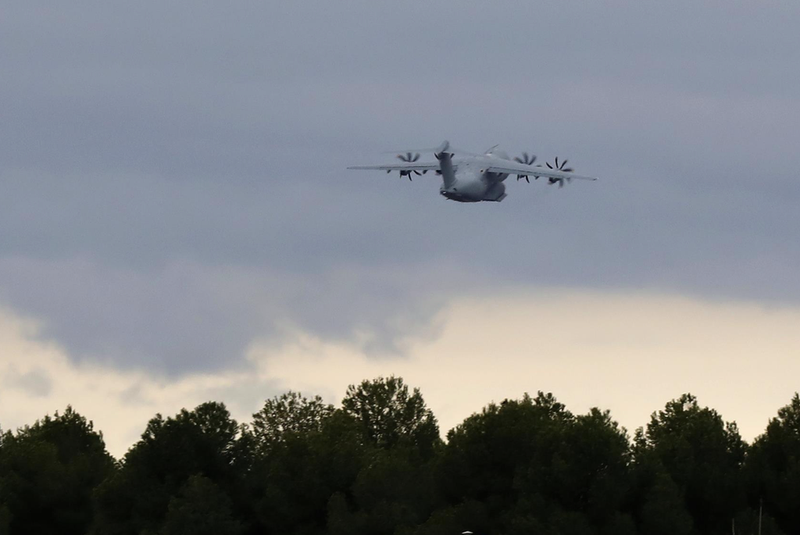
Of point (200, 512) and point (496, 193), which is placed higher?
point (496, 193)

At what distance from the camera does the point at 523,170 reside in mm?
192375

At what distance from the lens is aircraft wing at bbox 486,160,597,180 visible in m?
190

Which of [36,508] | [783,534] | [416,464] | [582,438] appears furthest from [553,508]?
[36,508]

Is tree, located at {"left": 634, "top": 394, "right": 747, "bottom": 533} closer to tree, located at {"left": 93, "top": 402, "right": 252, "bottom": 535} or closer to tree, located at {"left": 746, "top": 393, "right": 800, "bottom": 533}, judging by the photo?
tree, located at {"left": 746, "top": 393, "right": 800, "bottom": 533}

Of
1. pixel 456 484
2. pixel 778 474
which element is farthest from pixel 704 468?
pixel 456 484

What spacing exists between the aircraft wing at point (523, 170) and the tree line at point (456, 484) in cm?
2274

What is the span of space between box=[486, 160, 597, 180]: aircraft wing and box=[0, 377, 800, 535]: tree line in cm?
2274

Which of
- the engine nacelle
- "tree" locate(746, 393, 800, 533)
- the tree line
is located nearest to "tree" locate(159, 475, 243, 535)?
the tree line

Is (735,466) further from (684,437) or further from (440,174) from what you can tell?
(440,174)

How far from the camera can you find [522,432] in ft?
577

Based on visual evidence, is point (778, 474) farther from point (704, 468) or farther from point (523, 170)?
point (523, 170)

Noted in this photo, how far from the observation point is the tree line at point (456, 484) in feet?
543

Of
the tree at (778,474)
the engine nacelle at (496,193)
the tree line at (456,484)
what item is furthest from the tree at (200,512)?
the tree at (778,474)

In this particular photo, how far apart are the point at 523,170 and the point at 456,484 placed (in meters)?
36.0
